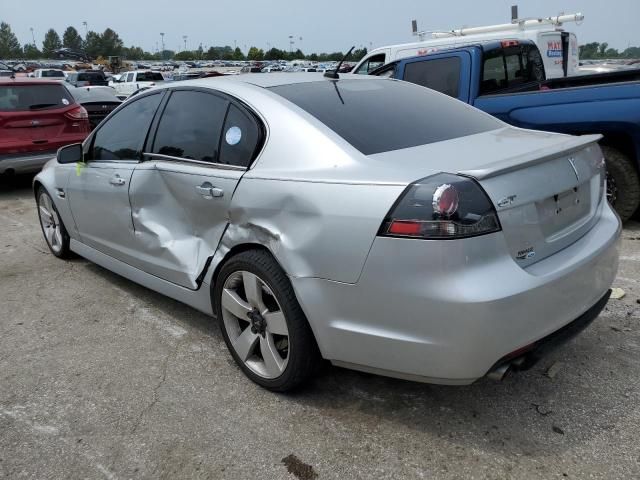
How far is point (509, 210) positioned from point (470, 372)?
640 mm

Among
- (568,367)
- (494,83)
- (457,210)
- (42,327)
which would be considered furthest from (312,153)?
(494,83)

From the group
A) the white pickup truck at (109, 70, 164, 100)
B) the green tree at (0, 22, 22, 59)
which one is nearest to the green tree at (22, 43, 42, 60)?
the green tree at (0, 22, 22, 59)

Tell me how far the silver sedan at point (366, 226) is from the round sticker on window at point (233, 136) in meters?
0.02

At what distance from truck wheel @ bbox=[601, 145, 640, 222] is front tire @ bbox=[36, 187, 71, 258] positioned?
4.75 meters

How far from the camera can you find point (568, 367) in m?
3.01

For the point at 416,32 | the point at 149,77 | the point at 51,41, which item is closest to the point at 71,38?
the point at 51,41

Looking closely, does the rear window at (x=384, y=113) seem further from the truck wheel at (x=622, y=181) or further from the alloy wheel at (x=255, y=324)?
the truck wheel at (x=622, y=181)

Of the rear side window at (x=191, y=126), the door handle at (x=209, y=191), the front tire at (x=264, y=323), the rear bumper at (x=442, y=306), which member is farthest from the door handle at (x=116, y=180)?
the rear bumper at (x=442, y=306)

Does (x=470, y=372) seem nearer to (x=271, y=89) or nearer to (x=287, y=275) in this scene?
(x=287, y=275)

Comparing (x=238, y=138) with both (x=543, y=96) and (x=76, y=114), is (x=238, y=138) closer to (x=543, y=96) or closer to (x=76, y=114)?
(x=543, y=96)

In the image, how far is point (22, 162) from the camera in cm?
786

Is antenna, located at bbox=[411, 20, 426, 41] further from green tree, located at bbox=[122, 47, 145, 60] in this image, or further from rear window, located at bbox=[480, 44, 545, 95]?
green tree, located at bbox=[122, 47, 145, 60]

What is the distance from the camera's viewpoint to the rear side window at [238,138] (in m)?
2.91

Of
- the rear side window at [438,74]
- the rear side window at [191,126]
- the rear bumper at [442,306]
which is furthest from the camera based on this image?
the rear side window at [438,74]
